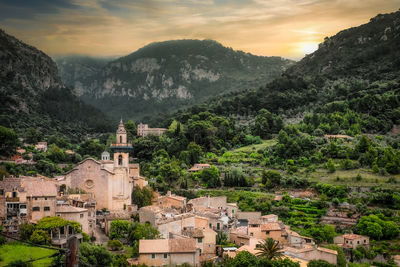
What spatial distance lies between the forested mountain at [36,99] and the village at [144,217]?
143 ft

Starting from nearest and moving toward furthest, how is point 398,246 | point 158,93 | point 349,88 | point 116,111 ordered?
point 398,246 → point 349,88 → point 116,111 → point 158,93

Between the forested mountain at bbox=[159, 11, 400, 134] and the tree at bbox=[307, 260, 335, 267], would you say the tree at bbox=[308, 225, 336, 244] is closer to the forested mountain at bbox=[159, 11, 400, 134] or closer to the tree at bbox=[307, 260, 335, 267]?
the tree at bbox=[307, 260, 335, 267]

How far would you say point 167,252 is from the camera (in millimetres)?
28656

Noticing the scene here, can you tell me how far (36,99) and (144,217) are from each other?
76.8m

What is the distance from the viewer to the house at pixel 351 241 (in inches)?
1447

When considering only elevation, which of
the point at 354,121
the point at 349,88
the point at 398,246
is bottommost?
the point at 398,246

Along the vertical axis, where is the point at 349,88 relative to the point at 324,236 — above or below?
above

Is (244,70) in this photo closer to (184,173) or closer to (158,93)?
(158,93)

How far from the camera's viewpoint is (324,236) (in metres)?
37.8

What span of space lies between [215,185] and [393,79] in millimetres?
54121

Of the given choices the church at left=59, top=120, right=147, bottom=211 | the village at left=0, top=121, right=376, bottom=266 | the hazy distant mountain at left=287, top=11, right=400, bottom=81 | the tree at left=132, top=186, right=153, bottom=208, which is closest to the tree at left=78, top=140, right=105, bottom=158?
the village at left=0, top=121, right=376, bottom=266

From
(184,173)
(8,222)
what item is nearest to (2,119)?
(184,173)

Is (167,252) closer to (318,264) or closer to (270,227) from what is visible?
(318,264)

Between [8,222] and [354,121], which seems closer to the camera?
[8,222]
